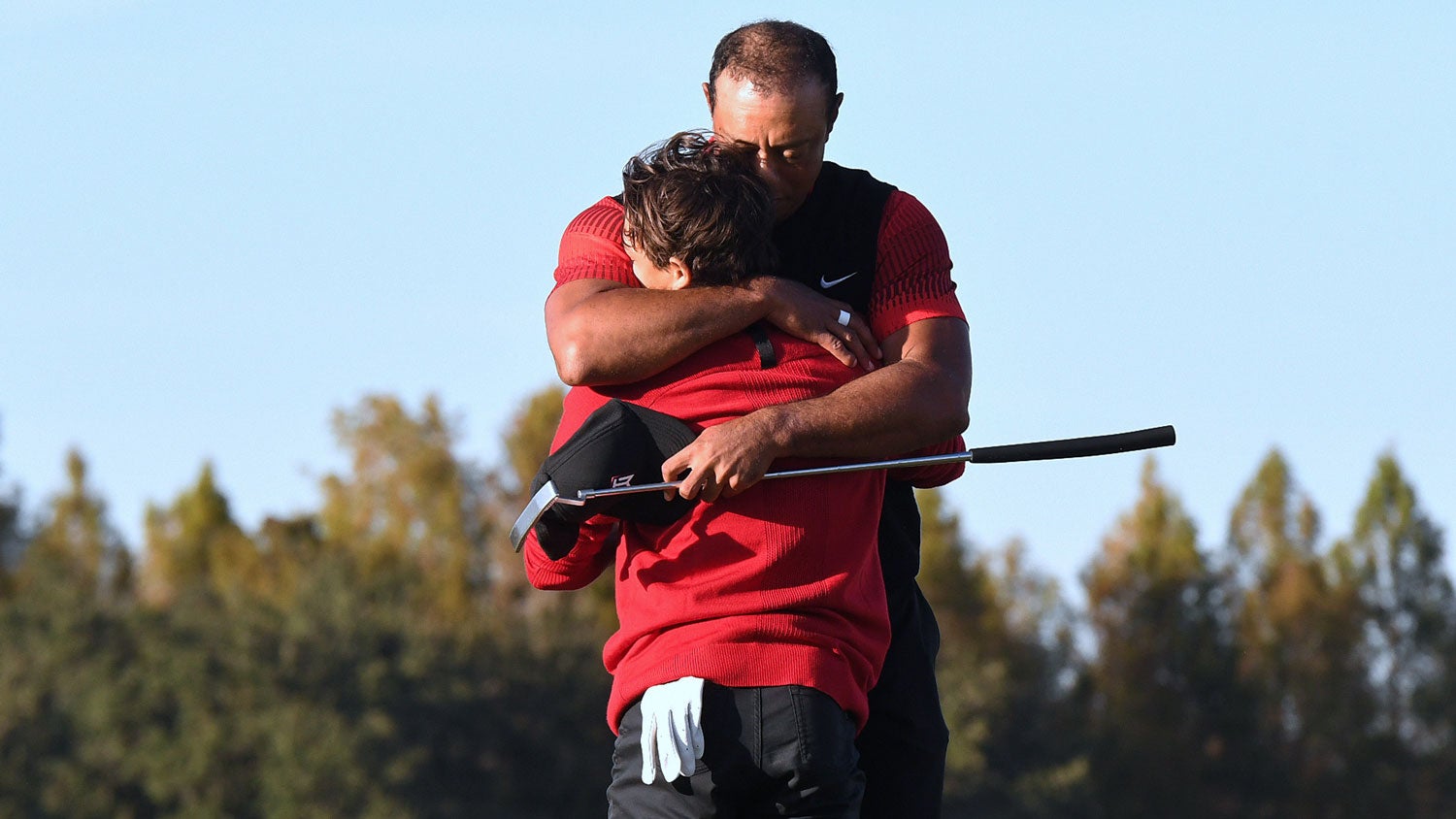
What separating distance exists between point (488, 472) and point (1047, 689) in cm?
1637

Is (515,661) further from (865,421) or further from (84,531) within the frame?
(865,421)

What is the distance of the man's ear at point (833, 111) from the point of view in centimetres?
405

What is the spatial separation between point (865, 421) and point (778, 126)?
66cm

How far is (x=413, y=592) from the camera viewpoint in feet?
159

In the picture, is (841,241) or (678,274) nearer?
(678,274)

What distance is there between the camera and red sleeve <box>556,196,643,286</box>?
3846mm

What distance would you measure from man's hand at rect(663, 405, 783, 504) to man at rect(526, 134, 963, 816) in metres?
0.07

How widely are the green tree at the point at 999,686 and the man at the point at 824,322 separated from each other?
125 ft

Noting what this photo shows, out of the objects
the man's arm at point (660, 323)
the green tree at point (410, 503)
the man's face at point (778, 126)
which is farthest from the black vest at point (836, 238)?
the green tree at point (410, 503)

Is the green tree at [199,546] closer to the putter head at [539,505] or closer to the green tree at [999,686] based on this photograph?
the green tree at [999,686]

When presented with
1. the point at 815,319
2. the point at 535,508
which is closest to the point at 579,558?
the point at 535,508

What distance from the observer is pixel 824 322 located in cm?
376

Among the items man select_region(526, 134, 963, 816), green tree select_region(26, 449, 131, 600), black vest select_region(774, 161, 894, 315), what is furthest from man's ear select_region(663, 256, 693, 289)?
green tree select_region(26, 449, 131, 600)

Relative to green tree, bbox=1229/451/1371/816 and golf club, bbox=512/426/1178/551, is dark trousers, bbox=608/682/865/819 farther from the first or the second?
green tree, bbox=1229/451/1371/816
